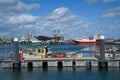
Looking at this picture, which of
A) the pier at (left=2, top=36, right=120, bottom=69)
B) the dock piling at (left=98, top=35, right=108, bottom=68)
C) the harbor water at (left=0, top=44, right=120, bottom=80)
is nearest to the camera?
the harbor water at (left=0, top=44, right=120, bottom=80)

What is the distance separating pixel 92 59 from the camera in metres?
48.2

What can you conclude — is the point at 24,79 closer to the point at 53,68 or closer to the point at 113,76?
the point at 53,68

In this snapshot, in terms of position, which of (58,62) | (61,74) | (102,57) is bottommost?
(61,74)

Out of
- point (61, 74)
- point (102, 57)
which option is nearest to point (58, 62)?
point (61, 74)

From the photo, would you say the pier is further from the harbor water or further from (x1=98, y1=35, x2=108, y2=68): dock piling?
the harbor water

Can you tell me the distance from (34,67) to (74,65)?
22.6 feet

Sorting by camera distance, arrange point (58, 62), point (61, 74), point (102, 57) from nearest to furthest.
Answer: point (61, 74) < point (102, 57) < point (58, 62)

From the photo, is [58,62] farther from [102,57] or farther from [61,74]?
[102,57]

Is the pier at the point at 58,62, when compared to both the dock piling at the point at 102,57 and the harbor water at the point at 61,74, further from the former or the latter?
the harbor water at the point at 61,74

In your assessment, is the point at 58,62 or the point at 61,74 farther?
the point at 58,62

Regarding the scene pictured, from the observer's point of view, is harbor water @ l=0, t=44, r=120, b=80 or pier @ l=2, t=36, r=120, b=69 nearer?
harbor water @ l=0, t=44, r=120, b=80

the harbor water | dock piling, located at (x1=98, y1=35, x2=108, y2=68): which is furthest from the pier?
the harbor water

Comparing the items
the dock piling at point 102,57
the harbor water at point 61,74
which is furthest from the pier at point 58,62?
the harbor water at point 61,74

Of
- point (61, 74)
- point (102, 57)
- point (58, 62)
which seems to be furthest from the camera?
point (58, 62)
